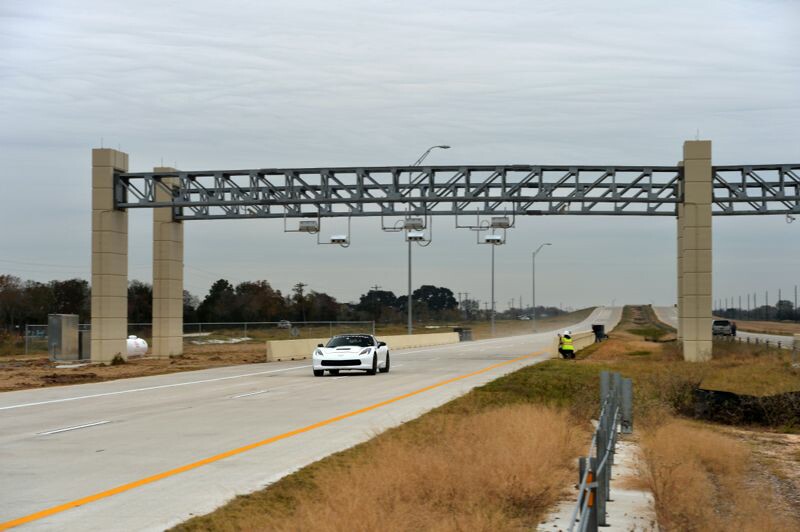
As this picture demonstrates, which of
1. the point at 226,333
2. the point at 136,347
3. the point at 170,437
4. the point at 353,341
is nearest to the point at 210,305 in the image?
the point at 226,333

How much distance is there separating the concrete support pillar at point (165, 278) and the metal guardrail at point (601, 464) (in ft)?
120

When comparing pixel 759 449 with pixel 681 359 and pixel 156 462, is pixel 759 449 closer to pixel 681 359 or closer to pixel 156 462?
pixel 156 462

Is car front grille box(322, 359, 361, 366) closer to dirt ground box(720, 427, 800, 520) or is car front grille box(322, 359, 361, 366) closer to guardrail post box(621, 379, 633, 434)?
dirt ground box(720, 427, 800, 520)

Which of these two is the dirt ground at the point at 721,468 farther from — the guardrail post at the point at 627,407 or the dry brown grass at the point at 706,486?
the guardrail post at the point at 627,407

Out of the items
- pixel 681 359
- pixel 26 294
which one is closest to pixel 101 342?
pixel 681 359

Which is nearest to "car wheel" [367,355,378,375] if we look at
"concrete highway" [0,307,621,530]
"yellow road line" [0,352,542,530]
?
"concrete highway" [0,307,621,530]

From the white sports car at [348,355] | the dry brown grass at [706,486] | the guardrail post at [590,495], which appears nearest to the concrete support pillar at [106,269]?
the white sports car at [348,355]

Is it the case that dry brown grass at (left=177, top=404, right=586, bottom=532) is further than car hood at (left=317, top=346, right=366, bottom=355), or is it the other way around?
car hood at (left=317, top=346, right=366, bottom=355)

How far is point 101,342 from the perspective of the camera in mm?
46312

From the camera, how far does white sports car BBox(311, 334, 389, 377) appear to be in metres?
34.6

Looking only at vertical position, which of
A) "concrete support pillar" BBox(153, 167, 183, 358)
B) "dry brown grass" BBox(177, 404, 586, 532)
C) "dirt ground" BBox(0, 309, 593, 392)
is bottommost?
"dirt ground" BBox(0, 309, 593, 392)

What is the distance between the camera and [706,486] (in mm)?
12242

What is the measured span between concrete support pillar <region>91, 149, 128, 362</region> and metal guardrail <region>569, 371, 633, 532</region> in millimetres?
32214

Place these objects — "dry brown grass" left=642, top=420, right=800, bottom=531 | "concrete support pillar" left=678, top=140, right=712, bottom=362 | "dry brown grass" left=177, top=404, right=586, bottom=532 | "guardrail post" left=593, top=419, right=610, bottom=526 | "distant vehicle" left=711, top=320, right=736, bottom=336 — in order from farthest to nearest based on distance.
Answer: "distant vehicle" left=711, top=320, right=736, bottom=336 < "concrete support pillar" left=678, top=140, right=712, bottom=362 < "dry brown grass" left=642, top=420, right=800, bottom=531 < "guardrail post" left=593, top=419, right=610, bottom=526 < "dry brown grass" left=177, top=404, right=586, bottom=532
